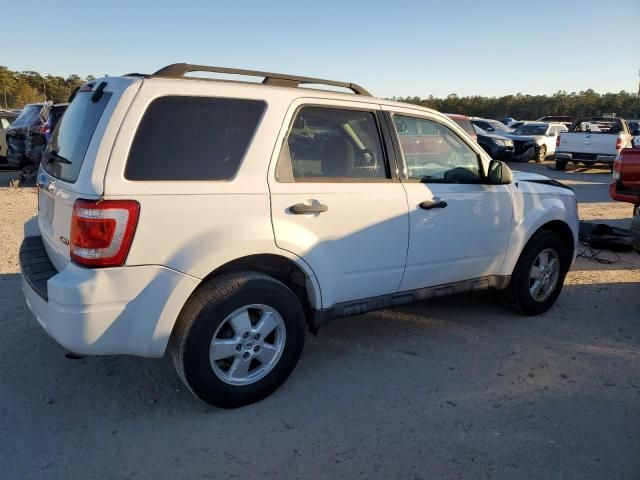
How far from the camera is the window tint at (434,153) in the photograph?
12.9 feet

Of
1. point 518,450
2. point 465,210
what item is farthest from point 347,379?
point 465,210

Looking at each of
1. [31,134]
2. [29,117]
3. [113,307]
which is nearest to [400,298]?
[113,307]

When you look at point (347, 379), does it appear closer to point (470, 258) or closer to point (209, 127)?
point (470, 258)

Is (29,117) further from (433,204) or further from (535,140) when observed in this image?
(535,140)

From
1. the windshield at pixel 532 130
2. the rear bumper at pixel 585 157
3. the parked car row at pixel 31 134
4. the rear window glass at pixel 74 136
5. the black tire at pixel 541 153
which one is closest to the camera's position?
the rear window glass at pixel 74 136

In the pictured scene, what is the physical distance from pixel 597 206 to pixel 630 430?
30.0 feet

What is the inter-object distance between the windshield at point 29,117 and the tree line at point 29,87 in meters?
34.3

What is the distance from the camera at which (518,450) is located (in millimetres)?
2908

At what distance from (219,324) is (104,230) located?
802mm

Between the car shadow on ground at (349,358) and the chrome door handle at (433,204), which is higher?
the chrome door handle at (433,204)

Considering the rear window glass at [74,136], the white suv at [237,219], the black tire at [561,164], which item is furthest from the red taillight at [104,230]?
the black tire at [561,164]

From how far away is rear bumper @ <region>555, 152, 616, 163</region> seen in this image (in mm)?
17191

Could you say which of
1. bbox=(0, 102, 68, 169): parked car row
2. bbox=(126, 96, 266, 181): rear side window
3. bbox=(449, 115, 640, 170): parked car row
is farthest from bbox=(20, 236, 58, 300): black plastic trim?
bbox=(449, 115, 640, 170): parked car row

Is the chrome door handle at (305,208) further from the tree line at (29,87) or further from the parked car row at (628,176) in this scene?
the tree line at (29,87)
